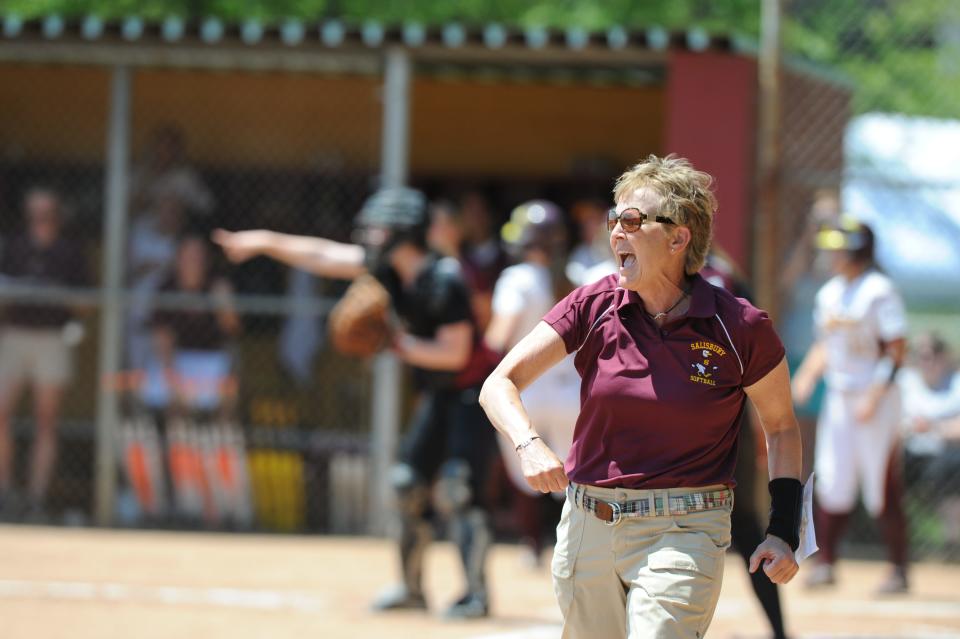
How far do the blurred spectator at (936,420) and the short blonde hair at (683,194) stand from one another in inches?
262

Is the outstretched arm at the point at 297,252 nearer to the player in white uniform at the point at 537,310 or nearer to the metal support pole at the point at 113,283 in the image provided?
the player in white uniform at the point at 537,310

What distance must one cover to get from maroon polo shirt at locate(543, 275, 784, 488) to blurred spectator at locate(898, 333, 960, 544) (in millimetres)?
6676

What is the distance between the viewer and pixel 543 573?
930 cm

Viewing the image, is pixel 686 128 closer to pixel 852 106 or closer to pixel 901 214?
pixel 852 106

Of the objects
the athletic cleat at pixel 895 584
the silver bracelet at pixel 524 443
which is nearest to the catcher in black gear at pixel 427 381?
the athletic cleat at pixel 895 584

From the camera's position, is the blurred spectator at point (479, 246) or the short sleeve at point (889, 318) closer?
the short sleeve at point (889, 318)

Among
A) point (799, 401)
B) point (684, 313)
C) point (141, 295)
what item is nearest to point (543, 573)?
point (799, 401)

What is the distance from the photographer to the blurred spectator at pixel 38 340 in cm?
1102

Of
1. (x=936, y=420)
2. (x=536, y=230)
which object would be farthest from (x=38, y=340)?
(x=936, y=420)

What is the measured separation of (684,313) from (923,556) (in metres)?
6.89

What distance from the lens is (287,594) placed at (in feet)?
27.3

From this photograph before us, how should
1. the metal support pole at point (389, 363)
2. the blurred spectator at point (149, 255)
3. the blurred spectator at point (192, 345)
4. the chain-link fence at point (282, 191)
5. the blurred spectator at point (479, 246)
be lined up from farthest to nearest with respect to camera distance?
the blurred spectator at point (479, 246) → the blurred spectator at point (149, 255) → the blurred spectator at point (192, 345) → the metal support pole at point (389, 363) → the chain-link fence at point (282, 191)

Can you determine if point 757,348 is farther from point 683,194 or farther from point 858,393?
point 858,393

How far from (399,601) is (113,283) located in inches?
163
